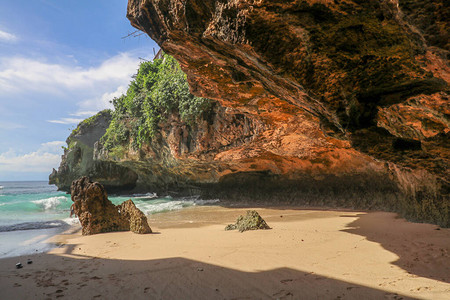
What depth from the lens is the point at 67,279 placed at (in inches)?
134

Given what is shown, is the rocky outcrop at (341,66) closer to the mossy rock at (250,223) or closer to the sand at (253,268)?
the sand at (253,268)

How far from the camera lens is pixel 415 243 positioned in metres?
4.05

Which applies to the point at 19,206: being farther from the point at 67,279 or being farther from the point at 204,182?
the point at 67,279

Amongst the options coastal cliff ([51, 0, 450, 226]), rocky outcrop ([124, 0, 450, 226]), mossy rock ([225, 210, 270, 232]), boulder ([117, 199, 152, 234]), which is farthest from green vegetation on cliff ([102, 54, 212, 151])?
mossy rock ([225, 210, 270, 232])

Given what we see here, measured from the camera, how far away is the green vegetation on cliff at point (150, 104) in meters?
11.4

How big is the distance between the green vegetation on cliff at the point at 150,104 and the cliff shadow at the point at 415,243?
737cm

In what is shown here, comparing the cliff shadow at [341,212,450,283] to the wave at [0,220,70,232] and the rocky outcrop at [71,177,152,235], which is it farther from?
the wave at [0,220,70,232]

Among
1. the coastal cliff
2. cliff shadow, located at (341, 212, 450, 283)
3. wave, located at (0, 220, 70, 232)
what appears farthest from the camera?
wave, located at (0, 220, 70, 232)

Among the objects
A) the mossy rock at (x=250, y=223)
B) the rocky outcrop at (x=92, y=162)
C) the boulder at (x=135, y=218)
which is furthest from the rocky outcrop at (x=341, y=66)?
the rocky outcrop at (x=92, y=162)

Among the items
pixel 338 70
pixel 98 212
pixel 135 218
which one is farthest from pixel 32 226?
pixel 338 70

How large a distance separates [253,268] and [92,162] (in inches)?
962

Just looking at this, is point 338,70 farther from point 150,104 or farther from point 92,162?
point 92,162

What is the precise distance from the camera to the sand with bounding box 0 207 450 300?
2.75m

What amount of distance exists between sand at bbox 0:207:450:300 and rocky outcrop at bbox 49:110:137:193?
2086cm
